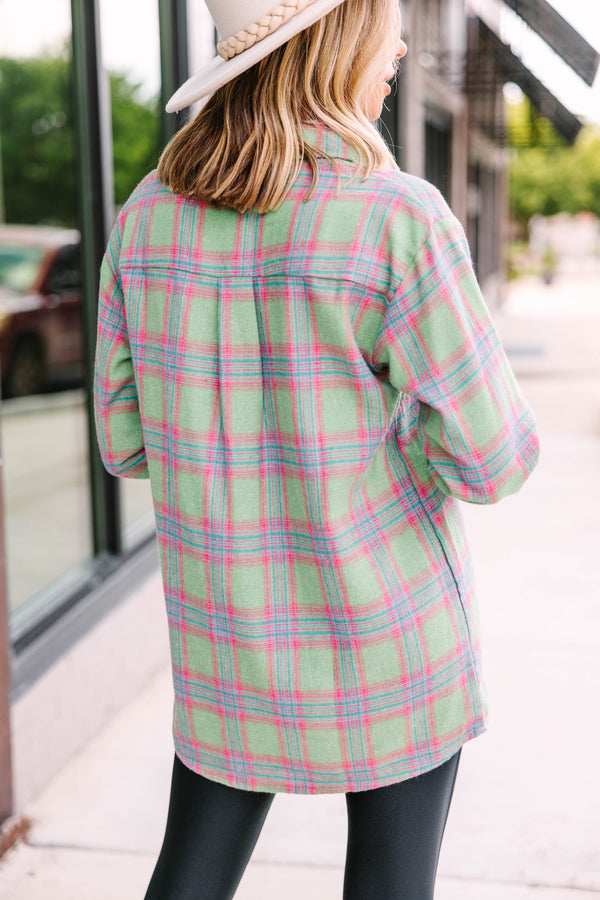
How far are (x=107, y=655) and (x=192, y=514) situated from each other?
2.14 meters

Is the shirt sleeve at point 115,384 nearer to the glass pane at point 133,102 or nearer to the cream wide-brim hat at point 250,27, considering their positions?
the cream wide-brim hat at point 250,27

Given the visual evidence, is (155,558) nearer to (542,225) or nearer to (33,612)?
(33,612)

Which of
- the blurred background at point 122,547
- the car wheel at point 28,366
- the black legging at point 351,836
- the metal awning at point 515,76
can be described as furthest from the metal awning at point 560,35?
the black legging at point 351,836

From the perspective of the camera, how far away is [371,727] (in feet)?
4.93

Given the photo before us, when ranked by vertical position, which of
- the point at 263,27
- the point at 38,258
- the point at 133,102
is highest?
the point at 133,102

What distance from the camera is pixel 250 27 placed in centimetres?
140

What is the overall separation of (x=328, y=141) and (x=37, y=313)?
25.0 ft

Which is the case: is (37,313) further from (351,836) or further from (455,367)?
(455,367)

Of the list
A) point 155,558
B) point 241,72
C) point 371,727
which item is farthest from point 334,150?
point 155,558

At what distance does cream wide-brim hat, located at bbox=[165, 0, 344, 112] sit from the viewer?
136 centimetres

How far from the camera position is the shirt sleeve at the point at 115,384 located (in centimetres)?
161

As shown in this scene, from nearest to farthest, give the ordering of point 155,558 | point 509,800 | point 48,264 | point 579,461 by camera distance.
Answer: point 509,800, point 155,558, point 579,461, point 48,264

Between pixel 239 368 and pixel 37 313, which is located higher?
pixel 239 368

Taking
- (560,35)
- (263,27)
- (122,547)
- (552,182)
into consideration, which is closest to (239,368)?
(263,27)
